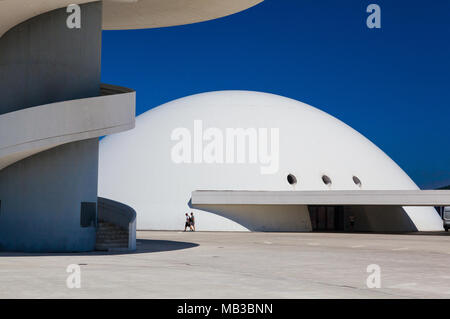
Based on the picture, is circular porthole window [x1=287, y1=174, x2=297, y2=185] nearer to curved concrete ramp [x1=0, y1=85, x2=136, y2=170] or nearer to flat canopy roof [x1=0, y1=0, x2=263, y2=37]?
flat canopy roof [x1=0, y1=0, x2=263, y2=37]

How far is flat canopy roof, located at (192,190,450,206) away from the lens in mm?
36812

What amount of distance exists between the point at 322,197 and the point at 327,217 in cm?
850

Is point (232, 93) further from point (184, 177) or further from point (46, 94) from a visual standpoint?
point (46, 94)

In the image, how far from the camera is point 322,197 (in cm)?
3853

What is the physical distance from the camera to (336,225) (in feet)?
152

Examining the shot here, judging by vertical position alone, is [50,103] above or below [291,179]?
above

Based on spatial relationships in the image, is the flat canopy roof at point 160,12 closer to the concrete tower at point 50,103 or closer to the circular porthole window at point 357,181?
the concrete tower at point 50,103

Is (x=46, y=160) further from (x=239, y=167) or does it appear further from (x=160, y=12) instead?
(x=239, y=167)

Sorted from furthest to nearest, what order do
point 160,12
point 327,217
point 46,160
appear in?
point 327,217 < point 160,12 < point 46,160

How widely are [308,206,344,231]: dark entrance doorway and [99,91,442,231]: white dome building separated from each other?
376mm

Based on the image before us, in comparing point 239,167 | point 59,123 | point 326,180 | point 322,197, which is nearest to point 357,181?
point 326,180

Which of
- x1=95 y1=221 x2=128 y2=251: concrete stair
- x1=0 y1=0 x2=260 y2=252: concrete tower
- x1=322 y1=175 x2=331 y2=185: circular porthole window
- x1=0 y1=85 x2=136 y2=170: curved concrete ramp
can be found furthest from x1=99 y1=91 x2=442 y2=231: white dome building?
x1=0 y1=85 x2=136 y2=170: curved concrete ramp
